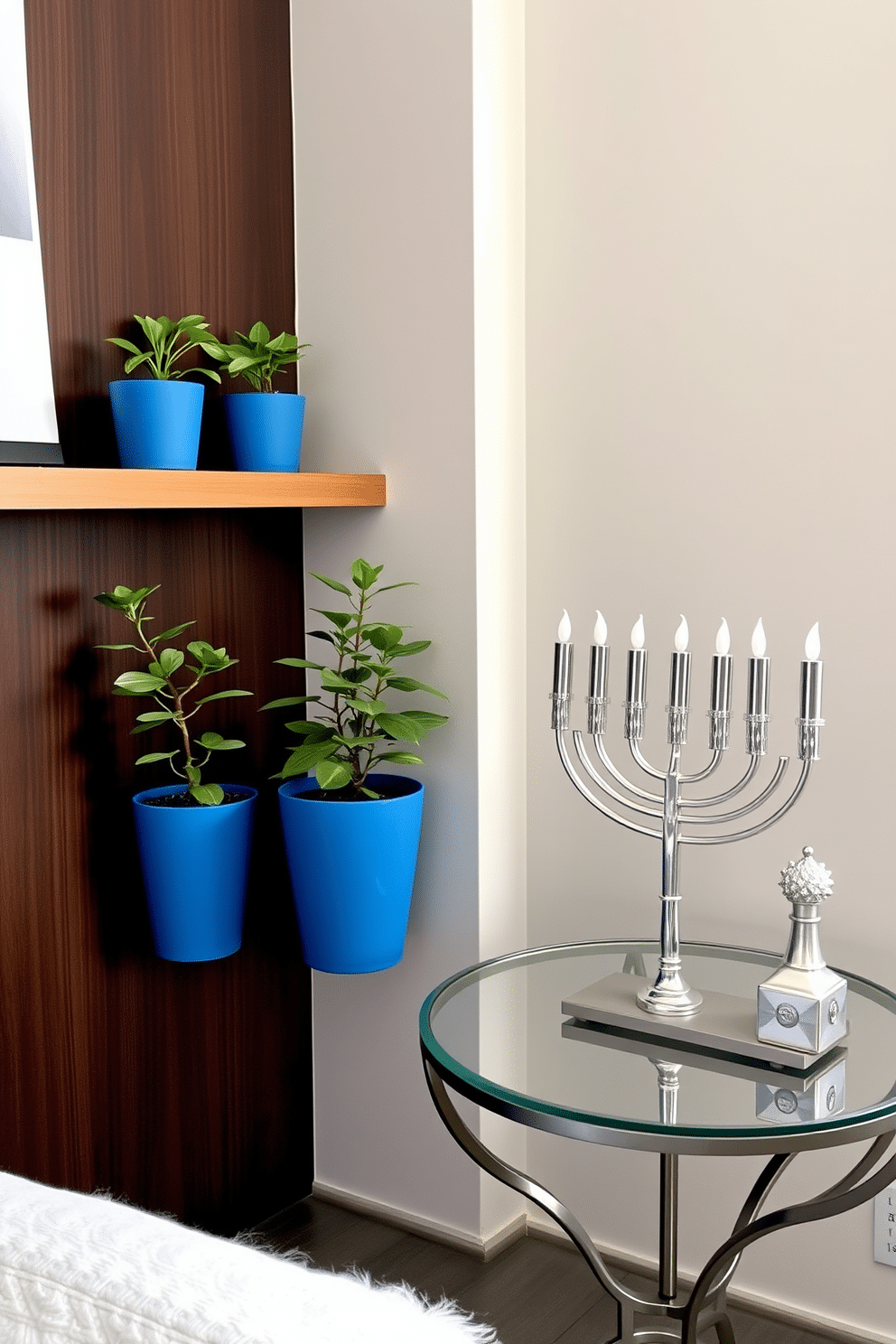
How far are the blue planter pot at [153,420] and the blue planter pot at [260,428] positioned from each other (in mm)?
132

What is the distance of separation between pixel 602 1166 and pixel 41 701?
1038 millimetres

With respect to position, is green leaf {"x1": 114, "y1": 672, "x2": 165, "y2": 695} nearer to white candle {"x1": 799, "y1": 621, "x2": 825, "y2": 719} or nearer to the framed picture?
the framed picture

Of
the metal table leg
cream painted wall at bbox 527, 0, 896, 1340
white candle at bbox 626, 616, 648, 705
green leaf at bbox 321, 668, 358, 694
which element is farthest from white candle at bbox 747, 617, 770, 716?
green leaf at bbox 321, 668, 358, 694

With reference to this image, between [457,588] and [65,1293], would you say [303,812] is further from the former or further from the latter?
[65,1293]

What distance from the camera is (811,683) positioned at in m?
1.32

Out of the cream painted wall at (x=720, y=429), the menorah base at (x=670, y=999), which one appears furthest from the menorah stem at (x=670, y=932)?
the cream painted wall at (x=720, y=429)

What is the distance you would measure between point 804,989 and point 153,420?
100 centimetres

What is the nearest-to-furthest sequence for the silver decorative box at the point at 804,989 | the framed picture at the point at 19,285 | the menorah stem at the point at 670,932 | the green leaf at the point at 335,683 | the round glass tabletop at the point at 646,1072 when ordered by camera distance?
the round glass tabletop at the point at 646,1072
the silver decorative box at the point at 804,989
the menorah stem at the point at 670,932
the framed picture at the point at 19,285
the green leaf at the point at 335,683

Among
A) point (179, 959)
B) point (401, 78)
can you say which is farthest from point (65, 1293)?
point (401, 78)

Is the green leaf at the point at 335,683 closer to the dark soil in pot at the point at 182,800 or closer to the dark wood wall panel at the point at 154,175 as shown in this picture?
the dark soil in pot at the point at 182,800

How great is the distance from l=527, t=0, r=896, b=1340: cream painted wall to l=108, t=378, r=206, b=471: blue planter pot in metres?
0.52

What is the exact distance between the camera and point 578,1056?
51.5 inches

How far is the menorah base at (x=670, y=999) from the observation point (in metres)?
1.36

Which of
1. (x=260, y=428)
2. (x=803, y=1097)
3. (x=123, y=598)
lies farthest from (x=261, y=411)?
(x=803, y=1097)
